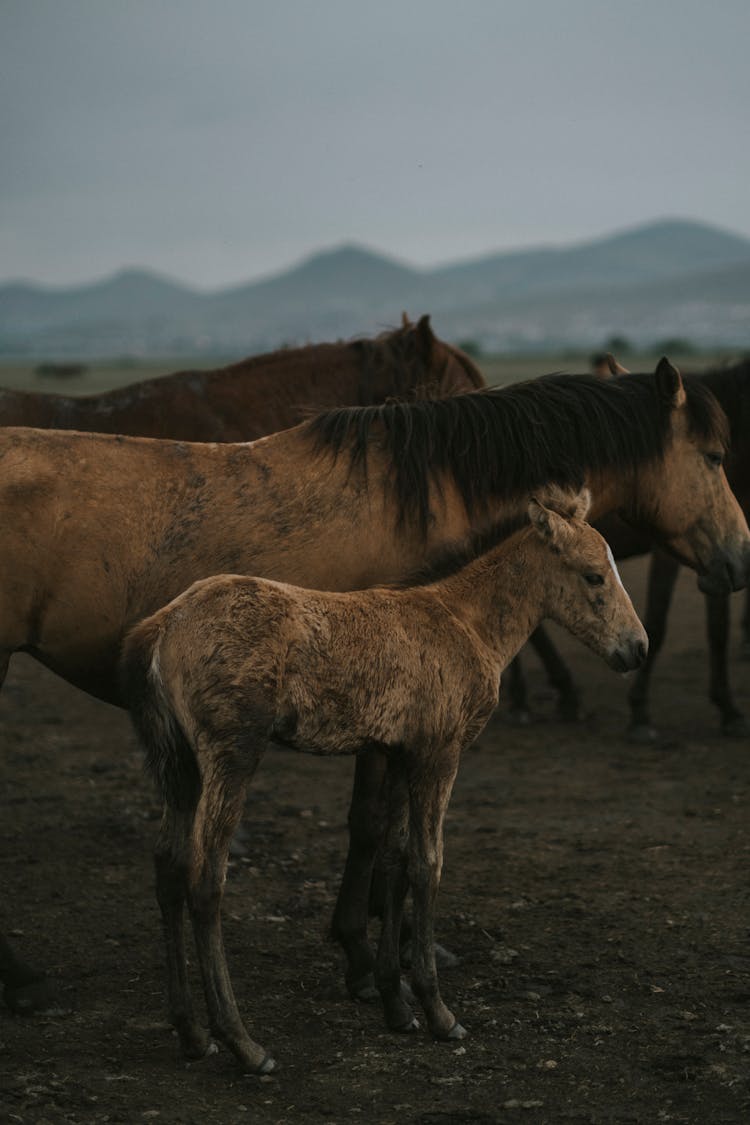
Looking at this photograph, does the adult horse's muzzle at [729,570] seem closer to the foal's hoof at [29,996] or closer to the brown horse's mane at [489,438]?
the brown horse's mane at [489,438]

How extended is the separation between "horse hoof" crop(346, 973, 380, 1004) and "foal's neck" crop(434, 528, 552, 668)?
1.35 m

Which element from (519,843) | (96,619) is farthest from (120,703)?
(519,843)

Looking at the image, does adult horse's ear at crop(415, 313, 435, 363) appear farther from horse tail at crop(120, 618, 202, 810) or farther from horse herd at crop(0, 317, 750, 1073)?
horse tail at crop(120, 618, 202, 810)

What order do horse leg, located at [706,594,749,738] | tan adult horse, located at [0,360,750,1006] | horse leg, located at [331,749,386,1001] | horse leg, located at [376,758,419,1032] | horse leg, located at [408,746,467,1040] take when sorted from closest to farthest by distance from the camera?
horse leg, located at [408,746,467,1040], horse leg, located at [376,758,419,1032], tan adult horse, located at [0,360,750,1006], horse leg, located at [331,749,386,1001], horse leg, located at [706,594,749,738]

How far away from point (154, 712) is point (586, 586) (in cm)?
162

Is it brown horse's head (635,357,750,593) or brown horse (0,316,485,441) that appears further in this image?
brown horse (0,316,485,441)

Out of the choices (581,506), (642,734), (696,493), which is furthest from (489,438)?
(642,734)

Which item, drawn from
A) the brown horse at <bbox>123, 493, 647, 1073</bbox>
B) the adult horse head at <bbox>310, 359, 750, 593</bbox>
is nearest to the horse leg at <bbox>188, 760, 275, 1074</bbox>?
the brown horse at <bbox>123, 493, 647, 1073</bbox>

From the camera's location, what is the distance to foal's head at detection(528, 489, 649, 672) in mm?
4828

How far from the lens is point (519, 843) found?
721cm

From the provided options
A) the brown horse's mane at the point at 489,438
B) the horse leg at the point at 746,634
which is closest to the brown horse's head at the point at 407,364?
the brown horse's mane at the point at 489,438

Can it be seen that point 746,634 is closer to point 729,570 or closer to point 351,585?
point 729,570

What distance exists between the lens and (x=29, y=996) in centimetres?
496

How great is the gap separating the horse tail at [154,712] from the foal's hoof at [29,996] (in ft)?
3.62
